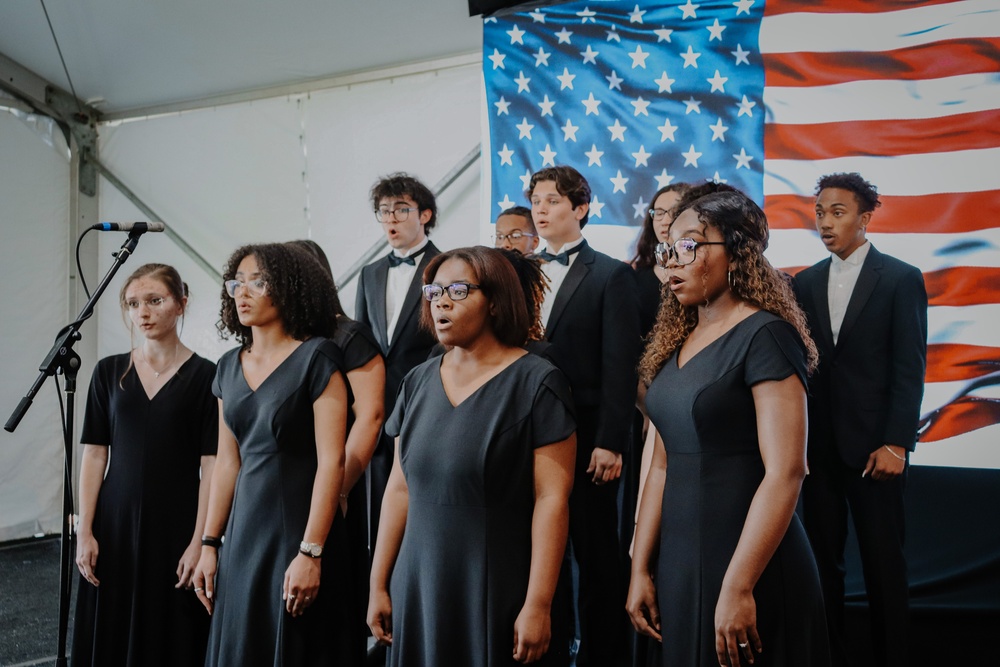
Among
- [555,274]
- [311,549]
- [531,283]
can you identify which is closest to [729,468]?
[531,283]

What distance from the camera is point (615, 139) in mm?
5066

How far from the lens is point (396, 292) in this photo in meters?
4.03

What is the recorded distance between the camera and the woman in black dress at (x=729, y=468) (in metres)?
1.97

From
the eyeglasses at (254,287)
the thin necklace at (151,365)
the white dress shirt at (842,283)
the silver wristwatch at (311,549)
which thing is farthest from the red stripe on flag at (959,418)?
the thin necklace at (151,365)

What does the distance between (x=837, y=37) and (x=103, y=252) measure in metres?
5.59

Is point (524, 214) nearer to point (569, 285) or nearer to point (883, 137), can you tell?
point (569, 285)

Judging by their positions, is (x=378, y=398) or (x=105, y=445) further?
(x=105, y=445)

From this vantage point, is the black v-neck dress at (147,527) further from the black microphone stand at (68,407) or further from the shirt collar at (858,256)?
the shirt collar at (858,256)

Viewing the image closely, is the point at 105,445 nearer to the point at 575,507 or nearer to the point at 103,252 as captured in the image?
the point at 575,507

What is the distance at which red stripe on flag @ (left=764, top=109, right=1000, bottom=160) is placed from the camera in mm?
4281

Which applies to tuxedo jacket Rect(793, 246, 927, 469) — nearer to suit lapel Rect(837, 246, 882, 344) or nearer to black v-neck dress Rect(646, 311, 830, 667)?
suit lapel Rect(837, 246, 882, 344)

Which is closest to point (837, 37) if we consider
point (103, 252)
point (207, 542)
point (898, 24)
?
point (898, 24)

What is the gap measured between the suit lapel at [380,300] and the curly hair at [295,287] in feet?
3.47

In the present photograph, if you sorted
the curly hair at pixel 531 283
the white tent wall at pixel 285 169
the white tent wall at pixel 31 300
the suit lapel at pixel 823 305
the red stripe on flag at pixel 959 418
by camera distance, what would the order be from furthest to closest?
the white tent wall at pixel 31 300 → the white tent wall at pixel 285 169 → the red stripe on flag at pixel 959 418 → the suit lapel at pixel 823 305 → the curly hair at pixel 531 283
